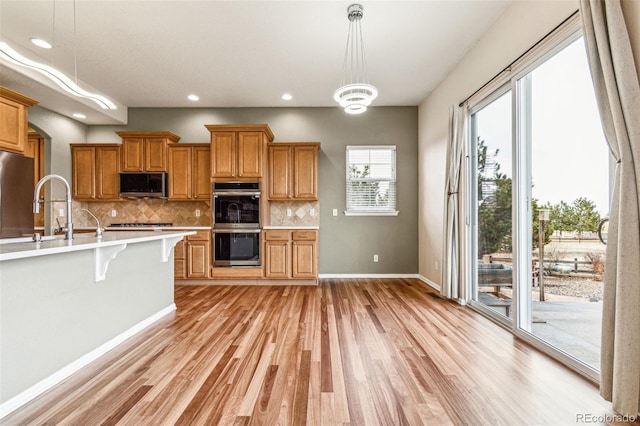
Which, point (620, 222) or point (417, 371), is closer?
point (620, 222)

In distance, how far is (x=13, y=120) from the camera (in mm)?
3248

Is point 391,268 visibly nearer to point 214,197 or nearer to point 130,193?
point 214,197

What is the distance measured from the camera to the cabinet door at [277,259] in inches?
182

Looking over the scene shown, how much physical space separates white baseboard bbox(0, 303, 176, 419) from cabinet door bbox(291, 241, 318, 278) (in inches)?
85.5

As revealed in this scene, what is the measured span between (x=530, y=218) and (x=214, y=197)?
410 cm

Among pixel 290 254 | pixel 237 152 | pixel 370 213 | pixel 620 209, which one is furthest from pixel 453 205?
pixel 237 152

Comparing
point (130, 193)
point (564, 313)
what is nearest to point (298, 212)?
point (130, 193)

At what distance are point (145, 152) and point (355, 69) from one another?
3662mm

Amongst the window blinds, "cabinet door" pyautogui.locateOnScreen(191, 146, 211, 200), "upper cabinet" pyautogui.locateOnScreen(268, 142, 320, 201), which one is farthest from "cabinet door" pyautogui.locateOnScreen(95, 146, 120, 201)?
the window blinds

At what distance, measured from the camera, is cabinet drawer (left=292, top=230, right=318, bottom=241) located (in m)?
4.63

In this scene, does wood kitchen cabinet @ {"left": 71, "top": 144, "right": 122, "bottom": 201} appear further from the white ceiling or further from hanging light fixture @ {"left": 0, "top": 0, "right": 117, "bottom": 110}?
hanging light fixture @ {"left": 0, "top": 0, "right": 117, "bottom": 110}

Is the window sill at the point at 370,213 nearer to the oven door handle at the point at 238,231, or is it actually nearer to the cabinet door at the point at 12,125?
the oven door handle at the point at 238,231

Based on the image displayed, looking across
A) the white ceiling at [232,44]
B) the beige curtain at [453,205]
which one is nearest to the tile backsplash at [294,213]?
the white ceiling at [232,44]

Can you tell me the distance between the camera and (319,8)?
2750mm
